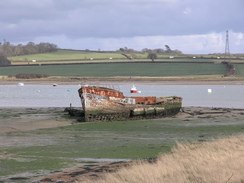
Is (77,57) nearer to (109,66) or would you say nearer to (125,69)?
(109,66)

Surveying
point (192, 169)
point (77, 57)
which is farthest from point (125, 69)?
point (192, 169)

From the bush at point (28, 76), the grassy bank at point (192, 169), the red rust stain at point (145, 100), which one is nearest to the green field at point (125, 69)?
the bush at point (28, 76)

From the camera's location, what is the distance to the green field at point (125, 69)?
134 meters

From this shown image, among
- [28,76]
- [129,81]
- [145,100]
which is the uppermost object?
[145,100]

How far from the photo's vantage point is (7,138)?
29734 mm

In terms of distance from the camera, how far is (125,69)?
146m

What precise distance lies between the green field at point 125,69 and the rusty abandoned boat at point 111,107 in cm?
8591

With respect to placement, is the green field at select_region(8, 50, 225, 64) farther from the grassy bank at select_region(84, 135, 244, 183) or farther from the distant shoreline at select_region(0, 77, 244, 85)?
the grassy bank at select_region(84, 135, 244, 183)

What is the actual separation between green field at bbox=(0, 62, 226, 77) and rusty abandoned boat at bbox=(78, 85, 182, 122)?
8591 centimetres

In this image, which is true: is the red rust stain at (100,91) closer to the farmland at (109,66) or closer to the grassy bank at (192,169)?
the grassy bank at (192,169)

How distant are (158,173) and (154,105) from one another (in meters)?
28.0

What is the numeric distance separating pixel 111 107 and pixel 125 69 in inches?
4104

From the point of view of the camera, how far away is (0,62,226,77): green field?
13350cm

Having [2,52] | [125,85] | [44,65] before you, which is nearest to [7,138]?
[125,85]
